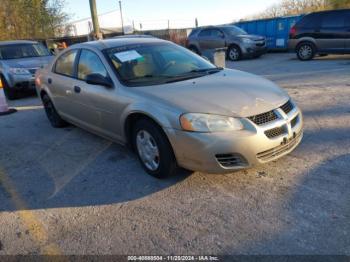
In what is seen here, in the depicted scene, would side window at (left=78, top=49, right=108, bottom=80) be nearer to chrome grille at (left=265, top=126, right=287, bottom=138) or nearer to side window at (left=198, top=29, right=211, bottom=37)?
chrome grille at (left=265, top=126, right=287, bottom=138)

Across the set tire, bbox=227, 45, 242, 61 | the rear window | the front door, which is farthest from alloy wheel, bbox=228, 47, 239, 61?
the front door

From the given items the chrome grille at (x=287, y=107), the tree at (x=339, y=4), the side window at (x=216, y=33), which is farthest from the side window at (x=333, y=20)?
the tree at (x=339, y=4)

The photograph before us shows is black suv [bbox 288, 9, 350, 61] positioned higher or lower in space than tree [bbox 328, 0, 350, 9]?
lower

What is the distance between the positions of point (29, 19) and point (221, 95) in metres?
25.1

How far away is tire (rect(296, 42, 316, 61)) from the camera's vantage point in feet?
41.7

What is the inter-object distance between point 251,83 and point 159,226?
2.01 meters

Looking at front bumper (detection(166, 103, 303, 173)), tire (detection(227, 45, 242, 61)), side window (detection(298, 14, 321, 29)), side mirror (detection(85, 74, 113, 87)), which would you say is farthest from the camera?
tire (detection(227, 45, 242, 61))

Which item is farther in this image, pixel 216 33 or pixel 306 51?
pixel 216 33

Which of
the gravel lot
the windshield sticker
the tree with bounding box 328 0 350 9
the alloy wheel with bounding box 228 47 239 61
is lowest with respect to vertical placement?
the gravel lot

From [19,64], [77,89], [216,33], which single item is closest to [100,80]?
[77,89]

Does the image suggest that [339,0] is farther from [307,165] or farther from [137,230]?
[137,230]

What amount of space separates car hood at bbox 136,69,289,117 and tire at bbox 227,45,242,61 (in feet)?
38.0

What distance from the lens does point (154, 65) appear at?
4.33 metres

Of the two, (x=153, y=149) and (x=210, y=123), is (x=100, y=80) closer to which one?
(x=153, y=149)
